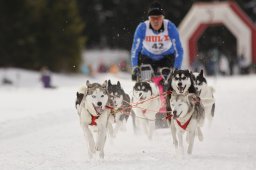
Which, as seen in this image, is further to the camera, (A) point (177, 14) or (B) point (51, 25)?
(A) point (177, 14)

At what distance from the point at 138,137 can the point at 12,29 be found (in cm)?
2923

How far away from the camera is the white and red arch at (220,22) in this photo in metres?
32.8

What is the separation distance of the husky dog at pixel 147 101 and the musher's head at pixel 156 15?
2.68 ft

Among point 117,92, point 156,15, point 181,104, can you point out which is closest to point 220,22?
point 117,92

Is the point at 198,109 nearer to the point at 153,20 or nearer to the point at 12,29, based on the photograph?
the point at 153,20

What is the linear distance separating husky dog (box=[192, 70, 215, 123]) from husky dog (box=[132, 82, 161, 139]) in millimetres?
571

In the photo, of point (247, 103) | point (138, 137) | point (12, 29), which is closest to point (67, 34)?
point (12, 29)

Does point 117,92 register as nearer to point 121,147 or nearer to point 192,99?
point 121,147

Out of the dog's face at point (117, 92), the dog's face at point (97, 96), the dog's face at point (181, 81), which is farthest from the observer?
the dog's face at point (117, 92)

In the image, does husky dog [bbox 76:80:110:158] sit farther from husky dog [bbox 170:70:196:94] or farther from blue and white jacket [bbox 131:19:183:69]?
blue and white jacket [bbox 131:19:183:69]

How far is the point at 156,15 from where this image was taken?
8.14 meters

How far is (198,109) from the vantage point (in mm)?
6723

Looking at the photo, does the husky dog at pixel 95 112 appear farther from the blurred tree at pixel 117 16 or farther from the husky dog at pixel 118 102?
the blurred tree at pixel 117 16

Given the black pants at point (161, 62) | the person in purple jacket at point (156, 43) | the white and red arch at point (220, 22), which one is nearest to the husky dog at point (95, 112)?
the person in purple jacket at point (156, 43)
